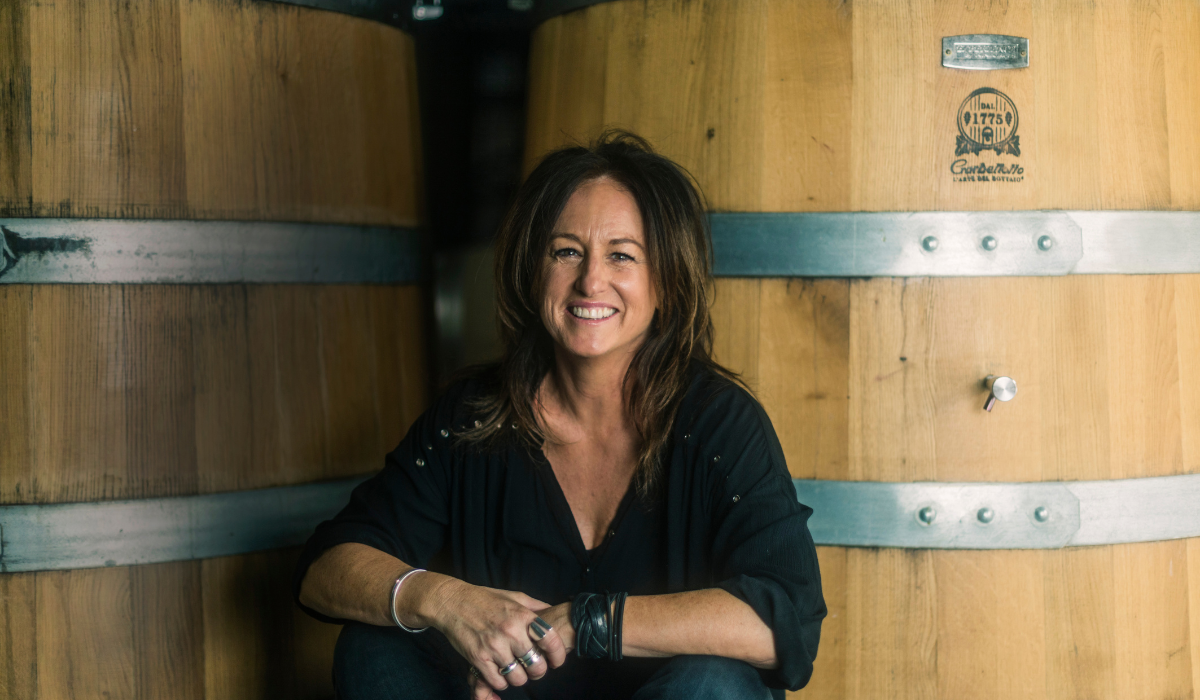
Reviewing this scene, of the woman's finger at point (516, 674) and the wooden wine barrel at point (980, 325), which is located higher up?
the wooden wine barrel at point (980, 325)

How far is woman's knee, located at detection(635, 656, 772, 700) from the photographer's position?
1.28 meters

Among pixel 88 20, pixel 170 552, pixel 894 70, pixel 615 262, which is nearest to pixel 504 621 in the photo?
pixel 615 262

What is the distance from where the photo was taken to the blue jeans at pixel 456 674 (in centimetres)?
131

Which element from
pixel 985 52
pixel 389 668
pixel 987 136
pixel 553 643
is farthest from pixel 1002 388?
pixel 389 668

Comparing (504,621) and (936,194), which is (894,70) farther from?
(504,621)

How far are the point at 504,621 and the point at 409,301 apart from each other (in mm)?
962

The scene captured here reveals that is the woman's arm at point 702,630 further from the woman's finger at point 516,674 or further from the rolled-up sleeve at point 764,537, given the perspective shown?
the woman's finger at point 516,674

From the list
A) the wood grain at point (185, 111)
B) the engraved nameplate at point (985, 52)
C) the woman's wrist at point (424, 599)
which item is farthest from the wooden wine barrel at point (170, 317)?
the engraved nameplate at point (985, 52)

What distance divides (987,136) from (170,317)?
148cm

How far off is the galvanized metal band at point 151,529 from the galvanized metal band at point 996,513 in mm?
991

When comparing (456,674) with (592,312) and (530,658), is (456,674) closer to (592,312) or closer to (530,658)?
(530,658)

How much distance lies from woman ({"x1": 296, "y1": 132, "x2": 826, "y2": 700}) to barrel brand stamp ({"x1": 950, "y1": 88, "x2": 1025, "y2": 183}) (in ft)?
1.52

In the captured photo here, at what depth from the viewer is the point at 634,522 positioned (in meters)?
1.54

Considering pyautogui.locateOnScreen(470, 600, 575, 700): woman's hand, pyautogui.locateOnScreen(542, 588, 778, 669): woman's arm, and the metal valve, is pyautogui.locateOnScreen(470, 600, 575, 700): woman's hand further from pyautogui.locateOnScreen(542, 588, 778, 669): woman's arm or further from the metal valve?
the metal valve
